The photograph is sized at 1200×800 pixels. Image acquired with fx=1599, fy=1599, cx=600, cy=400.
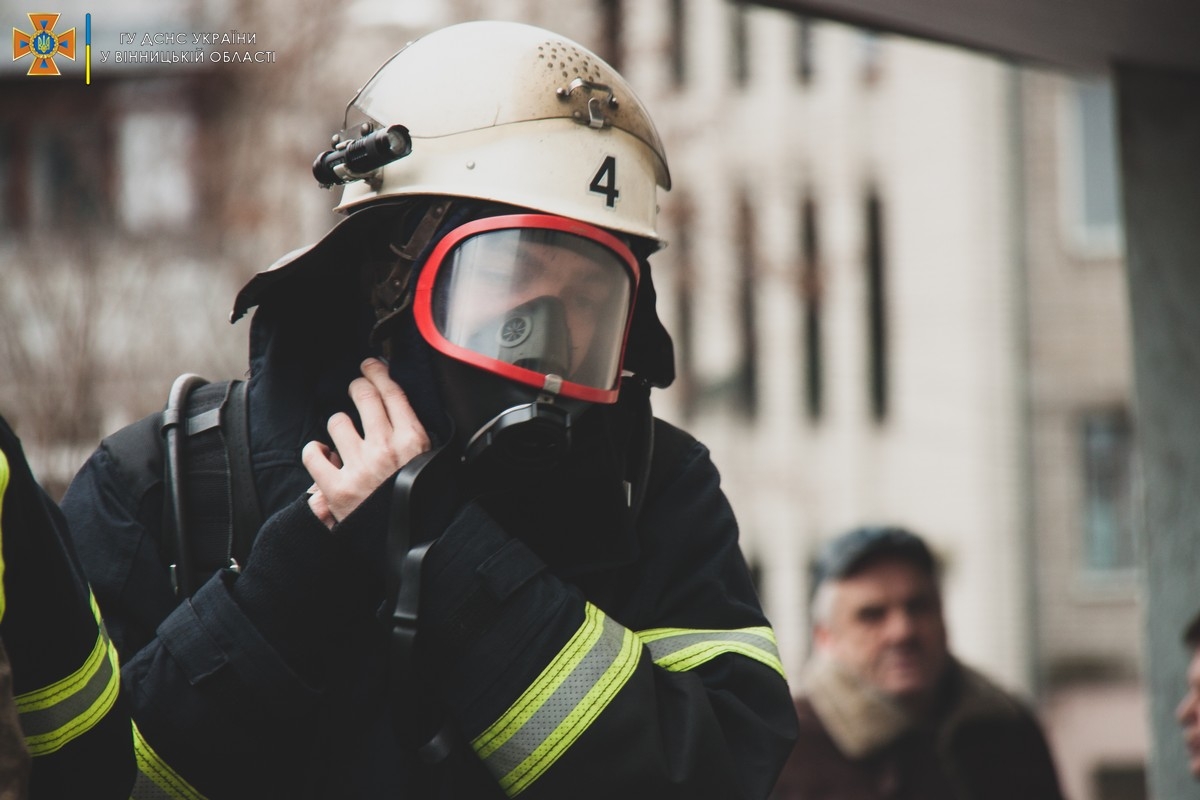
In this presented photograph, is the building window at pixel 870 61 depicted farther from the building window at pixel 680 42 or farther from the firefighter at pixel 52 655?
the firefighter at pixel 52 655

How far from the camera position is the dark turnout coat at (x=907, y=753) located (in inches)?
171

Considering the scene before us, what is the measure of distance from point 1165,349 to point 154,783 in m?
2.63

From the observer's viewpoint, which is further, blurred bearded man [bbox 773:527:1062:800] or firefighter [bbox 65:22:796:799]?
blurred bearded man [bbox 773:527:1062:800]

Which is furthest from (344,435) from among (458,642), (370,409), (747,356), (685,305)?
(747,356)

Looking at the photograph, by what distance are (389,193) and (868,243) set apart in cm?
1679

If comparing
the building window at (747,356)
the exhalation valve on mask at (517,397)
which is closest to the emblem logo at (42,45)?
the exhalation valve on mask at (517,397)

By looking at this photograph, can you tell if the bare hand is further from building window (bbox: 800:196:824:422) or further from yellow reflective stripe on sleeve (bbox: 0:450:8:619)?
building window (bbox: 800:196:824:422)

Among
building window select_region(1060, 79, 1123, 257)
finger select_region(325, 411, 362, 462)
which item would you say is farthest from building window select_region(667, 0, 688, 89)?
finger select_region(325, 411, 362, 462)

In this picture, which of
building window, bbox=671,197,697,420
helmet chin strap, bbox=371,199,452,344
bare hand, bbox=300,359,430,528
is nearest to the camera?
bare hand, bbox=300,359,430,528

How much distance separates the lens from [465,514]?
2.05 meters

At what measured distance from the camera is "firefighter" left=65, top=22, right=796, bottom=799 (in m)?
1.99

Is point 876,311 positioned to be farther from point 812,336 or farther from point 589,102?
point 589,102

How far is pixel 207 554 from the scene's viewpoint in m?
2.17

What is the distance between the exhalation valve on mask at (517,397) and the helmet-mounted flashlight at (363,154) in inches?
12.4
